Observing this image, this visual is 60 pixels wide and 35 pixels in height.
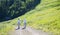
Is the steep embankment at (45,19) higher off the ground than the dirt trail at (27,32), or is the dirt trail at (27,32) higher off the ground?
the steep embankment at (45,19)

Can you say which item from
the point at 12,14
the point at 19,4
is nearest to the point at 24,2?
the point at 19,4

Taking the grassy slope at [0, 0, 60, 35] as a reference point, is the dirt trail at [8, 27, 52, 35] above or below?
below

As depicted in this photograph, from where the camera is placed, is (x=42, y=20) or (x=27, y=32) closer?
(x=27, y=32)

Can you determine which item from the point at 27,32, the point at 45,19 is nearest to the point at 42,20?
the point at 45,19

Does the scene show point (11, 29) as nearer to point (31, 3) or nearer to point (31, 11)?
point (31, 11)

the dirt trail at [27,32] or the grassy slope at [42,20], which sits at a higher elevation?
the grassy slope at [42,20]

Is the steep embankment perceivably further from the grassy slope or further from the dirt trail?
the dirt trail

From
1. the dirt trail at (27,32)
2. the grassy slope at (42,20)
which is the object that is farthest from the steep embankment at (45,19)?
the dirt trail at (27,32)

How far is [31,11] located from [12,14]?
2.12 ft

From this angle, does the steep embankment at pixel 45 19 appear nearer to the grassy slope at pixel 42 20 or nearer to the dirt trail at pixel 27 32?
the grassy slope at pixel 42 20

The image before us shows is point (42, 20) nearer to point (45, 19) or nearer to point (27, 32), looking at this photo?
point (45, 19)

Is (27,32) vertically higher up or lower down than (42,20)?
lower down

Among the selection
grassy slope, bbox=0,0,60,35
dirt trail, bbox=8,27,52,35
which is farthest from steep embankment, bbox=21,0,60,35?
dirt trail, bbox=8,27,52,35

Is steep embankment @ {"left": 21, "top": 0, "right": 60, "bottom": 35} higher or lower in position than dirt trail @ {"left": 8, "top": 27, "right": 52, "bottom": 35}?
higher
